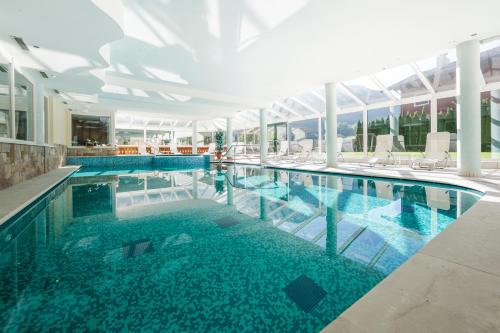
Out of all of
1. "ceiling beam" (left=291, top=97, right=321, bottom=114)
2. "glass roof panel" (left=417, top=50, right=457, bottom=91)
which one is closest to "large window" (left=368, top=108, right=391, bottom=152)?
"glass roof panel" (left=417, top=50, right=457, bottom=91)

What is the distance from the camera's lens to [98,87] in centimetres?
716

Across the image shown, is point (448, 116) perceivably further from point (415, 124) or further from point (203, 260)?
point (203, 260)

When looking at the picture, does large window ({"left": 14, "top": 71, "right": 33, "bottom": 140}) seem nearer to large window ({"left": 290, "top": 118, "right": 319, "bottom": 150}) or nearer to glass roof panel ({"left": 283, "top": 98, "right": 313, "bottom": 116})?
glass roof panel ({"left": 283, "top": 98, "right": 313, "bottom": 116})

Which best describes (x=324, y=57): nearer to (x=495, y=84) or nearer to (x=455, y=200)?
(x=455, y=200)

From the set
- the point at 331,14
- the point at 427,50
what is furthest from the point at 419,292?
the point at 427,50

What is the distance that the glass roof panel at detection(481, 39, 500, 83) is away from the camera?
6.79 m

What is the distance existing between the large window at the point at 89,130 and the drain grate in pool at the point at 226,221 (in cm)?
1364

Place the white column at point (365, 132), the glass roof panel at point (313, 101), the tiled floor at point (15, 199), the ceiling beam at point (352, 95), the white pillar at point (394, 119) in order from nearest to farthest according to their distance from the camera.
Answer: the tiled floor at point (15, 199), the white pillar at point (394, 119), the ceiling beam at point (352, 95), the white column at point (365, 132), the glass roof panel at point (313, 101)

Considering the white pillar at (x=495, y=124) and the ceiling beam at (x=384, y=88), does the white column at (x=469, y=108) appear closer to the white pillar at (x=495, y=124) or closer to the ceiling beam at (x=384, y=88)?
the white pillar at (x=495, y=124)

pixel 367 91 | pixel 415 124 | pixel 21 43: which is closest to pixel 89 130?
pixel 21 43

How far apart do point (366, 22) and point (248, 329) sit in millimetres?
5618

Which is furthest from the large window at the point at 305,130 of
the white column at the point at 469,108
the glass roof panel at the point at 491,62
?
the white column at the point at 469,108

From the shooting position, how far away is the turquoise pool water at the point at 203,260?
1324mm

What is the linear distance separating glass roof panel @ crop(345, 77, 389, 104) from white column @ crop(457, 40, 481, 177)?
3.76 m
